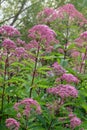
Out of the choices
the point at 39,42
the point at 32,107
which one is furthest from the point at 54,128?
the point at 39,42

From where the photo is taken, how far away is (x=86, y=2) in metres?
4.04

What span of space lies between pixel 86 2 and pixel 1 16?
14075 millimetres

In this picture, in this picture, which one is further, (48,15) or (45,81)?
(48,15)

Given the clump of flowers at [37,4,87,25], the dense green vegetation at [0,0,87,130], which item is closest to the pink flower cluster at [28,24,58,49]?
the dense green vegetation at [0,0,87,130]

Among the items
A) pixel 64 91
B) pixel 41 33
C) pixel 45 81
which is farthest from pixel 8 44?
pixel 64 91

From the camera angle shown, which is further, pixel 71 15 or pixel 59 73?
pixel 71 15

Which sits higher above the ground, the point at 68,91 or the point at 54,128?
the point at 68,91

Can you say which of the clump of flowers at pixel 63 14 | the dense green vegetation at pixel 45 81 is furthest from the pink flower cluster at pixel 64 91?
the clump of flowers at pixel 63 14

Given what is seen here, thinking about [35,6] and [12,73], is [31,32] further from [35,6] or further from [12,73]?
[35,6]

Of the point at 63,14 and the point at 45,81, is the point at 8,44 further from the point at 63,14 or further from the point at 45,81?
the point at 63,14

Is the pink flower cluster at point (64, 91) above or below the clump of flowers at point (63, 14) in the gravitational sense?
below

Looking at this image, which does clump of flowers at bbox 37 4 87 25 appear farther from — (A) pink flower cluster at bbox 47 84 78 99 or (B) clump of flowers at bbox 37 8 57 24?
(A) pink flower cluster at bbox 47 84 78 99

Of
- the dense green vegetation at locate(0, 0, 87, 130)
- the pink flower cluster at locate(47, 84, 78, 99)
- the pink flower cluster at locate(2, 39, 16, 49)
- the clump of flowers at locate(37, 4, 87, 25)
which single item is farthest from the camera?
the clump of flowers at locate(37, 4, 87, 25)

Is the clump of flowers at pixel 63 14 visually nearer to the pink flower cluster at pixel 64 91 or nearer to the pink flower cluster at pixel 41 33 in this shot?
the pink flower cluster at pixel 41 33
